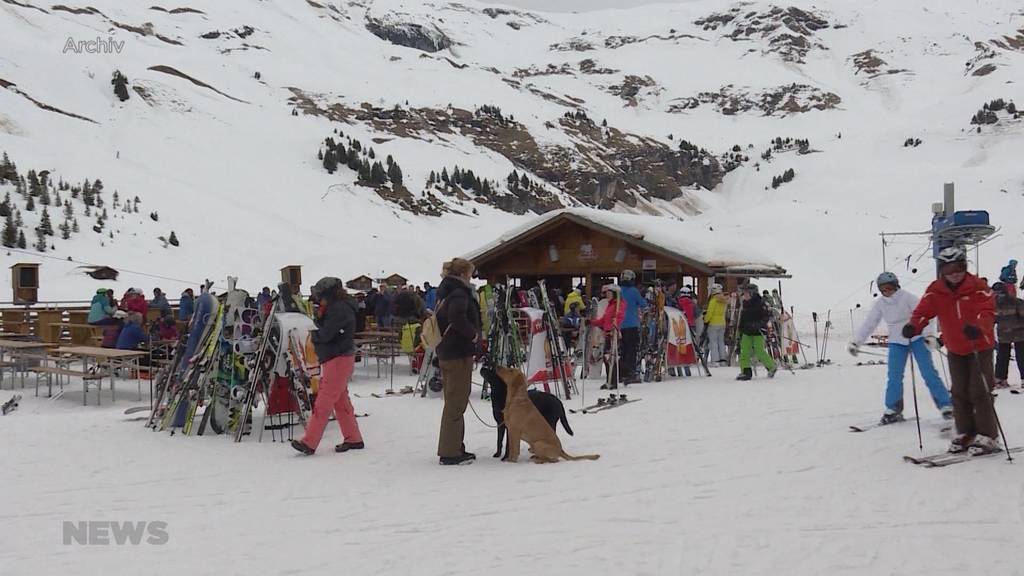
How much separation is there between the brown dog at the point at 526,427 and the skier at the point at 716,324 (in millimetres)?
8186

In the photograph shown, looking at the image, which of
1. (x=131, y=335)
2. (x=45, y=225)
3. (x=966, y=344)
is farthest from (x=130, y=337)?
(x=45, y=225)

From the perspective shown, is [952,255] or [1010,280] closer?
[952,255]

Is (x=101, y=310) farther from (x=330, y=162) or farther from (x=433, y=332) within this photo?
(x=330, y=162)

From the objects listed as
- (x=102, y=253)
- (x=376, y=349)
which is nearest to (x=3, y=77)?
(x=102, y=253)

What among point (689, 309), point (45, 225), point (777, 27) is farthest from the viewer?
point (777, 27)

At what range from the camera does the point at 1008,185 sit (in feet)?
142

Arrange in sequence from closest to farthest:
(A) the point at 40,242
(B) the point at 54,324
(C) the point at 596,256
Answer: (B) the point at 54,324 < (C) the point at 596,256 < (A) the point at 40,242

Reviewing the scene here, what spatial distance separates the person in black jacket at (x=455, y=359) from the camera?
7012 millimetres

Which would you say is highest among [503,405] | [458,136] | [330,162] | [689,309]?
[458,136]

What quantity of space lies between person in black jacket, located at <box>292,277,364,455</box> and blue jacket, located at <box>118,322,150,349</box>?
578 centimetres

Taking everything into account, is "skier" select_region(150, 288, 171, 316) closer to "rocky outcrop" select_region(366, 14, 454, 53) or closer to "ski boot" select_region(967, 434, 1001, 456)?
"ski boot" select_region(967, 434, 1001, 456)

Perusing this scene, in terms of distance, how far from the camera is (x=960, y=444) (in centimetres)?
659

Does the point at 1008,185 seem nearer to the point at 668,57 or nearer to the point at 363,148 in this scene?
the point at 363,148

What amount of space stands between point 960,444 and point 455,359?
13.8ft
